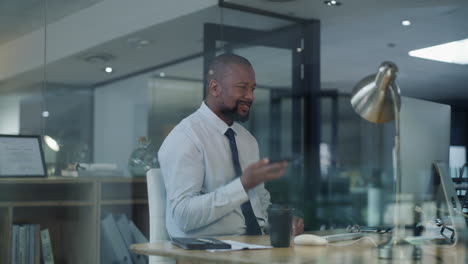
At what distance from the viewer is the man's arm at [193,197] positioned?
208 cm

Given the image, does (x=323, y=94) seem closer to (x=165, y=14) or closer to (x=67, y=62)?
(x=165, y=14)

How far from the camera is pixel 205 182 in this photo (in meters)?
2.18

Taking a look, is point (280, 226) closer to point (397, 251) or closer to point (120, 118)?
point (397, 251)

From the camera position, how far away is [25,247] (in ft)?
9.52

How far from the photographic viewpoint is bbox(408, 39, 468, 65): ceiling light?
3.07 m

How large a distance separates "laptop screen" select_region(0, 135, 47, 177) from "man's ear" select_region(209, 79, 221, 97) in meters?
0.80

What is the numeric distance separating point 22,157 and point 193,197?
3.57 feet

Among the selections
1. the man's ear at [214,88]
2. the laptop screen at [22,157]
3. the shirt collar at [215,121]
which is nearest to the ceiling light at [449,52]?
the man's ear at [214,88]

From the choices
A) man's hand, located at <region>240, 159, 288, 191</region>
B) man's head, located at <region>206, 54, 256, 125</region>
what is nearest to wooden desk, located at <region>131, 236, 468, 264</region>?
man's hand, located at <region>240, 159, 288, 191</region>

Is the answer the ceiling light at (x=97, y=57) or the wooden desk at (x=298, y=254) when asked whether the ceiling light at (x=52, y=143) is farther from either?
the wooden desk at (x=298, y=254)

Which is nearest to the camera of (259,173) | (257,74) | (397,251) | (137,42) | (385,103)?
(397,251)

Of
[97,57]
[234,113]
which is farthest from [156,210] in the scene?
[97,57]

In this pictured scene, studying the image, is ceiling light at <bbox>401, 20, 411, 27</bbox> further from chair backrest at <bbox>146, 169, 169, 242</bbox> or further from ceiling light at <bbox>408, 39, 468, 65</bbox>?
chair backrest at <bbox>146, 169, 169, 242</bbox>

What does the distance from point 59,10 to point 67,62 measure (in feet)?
0.79
